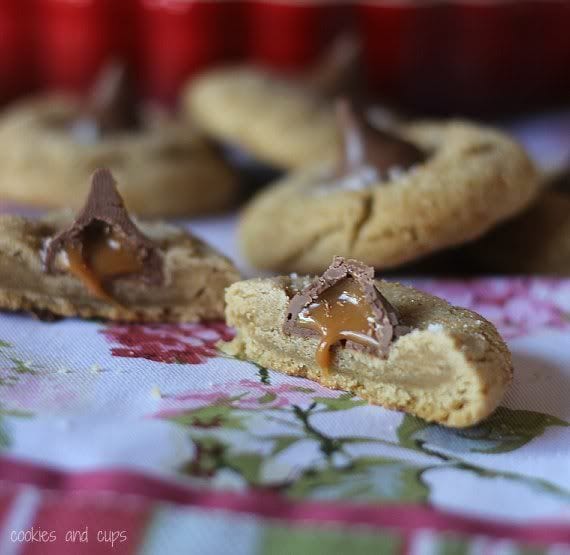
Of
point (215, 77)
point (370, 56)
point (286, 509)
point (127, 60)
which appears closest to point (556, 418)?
point (286, 509)

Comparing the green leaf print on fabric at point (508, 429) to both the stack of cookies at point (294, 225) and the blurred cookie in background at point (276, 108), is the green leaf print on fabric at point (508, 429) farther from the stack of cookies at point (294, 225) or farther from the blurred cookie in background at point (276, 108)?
the blurred cookie in background at point (276, 108)

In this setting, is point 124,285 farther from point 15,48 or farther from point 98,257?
point 15,48

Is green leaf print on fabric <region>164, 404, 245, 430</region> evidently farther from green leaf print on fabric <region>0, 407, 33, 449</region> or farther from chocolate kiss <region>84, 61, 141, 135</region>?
chocolate kiss <region>84, 61, 141, 135</region>

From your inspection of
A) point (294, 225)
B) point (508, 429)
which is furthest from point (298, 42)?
point (508, 429)

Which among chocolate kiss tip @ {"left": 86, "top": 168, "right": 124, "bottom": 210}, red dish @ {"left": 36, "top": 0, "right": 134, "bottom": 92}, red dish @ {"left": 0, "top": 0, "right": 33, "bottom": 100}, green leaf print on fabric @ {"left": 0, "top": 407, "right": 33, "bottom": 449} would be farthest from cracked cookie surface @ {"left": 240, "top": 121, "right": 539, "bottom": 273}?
red dish @ {"left": 0, "top": 0, "right": 33, "bottom": 100}

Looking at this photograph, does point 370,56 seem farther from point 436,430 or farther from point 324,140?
point 436,430

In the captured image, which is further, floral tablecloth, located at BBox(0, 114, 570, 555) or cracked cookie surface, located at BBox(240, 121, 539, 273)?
cracked cookie surface, located at BBox(240, 121, 539, 273)

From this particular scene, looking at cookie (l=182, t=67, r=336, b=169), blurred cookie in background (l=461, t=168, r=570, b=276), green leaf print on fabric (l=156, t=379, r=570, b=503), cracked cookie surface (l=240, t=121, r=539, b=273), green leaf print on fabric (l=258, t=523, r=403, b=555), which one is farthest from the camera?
cookie (l=182, t=67, r=336, b=169)
